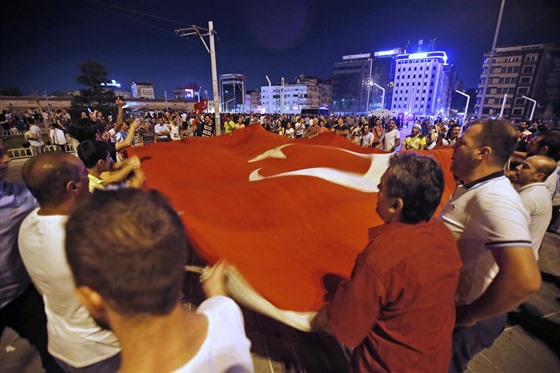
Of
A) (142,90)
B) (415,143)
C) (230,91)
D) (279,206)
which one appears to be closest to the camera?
(279,206)

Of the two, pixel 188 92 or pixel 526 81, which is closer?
pixel 526 81

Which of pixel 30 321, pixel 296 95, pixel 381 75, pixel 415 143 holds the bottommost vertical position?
pixel 30 321

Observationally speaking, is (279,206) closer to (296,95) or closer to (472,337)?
(472,337)

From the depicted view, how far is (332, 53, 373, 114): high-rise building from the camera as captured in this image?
10044 cm

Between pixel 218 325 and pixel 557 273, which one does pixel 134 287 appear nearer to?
pixel 218 325

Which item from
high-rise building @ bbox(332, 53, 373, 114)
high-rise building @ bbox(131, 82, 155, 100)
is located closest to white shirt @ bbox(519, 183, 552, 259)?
high-rise building @ bbox(332, 53, 373, 114)

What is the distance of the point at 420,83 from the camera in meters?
88.9

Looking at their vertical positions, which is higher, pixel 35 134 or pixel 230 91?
pixel 230 91

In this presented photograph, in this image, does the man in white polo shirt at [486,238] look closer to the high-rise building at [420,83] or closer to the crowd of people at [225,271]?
the crowd of people at [225,271]

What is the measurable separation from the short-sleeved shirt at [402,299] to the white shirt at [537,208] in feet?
5.83

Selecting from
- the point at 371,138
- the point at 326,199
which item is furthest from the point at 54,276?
the point at 371,138

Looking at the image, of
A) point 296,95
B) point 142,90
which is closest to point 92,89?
point 142,90

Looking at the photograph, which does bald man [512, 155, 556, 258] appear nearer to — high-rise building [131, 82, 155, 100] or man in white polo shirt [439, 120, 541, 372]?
man in white polo shirt [439, 120, 541, 372]

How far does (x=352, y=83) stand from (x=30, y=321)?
115 metres
